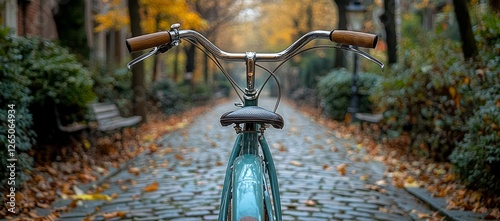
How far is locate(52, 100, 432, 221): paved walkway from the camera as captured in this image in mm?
6020

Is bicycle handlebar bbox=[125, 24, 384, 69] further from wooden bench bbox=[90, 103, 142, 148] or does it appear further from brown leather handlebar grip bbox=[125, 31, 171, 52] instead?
wooden bench bbox=[90, 103, 142, 148]

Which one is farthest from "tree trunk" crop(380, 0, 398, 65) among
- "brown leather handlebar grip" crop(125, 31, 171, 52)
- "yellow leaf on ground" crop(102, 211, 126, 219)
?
"brown leather handlebar grip" crop(125, 31, 171, 52)

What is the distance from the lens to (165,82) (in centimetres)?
2144

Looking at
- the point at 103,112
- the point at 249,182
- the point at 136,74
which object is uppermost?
the point at 136,74

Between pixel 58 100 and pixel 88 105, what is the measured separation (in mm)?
1118

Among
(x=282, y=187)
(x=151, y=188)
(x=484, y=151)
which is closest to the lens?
(x=484, y=151)

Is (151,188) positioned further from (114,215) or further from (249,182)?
(249,182)

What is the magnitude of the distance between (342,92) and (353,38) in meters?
15.0

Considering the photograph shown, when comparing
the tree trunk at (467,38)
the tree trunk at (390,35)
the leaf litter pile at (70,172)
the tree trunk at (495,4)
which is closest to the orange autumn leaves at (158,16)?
the tree trunk at (390,35)

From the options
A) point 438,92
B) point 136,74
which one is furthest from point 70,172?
point 136,74

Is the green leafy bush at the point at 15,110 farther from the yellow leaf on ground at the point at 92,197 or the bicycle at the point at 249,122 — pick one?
the bicycle at the point at 249,122

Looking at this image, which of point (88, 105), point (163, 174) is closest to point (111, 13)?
point (88, 105)

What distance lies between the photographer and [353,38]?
316 cm

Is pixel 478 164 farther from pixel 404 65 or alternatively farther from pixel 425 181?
pixel 404 65
